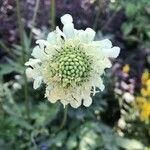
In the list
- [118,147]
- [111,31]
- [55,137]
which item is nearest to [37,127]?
[55,137]

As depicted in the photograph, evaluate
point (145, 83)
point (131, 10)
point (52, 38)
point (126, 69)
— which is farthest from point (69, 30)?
point (131, 10)

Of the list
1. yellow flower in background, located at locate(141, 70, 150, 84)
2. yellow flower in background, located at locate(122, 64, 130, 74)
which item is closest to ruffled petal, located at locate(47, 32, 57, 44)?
yellow flower in background, located at locate(122, 64, 130, 74)

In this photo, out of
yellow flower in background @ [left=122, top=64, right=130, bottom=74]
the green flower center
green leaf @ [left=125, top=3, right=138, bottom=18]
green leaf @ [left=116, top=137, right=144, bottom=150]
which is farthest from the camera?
green leaf @ [left=125, top=3, right=138, bottom=18]

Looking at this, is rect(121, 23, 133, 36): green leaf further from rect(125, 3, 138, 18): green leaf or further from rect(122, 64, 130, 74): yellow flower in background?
rect(122, 64, 130, 74): yellow flower in background

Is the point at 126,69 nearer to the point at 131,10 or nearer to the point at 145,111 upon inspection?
the point at 145,111

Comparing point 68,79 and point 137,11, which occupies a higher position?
point 137,11

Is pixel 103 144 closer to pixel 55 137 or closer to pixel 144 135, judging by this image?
pixel 55 137

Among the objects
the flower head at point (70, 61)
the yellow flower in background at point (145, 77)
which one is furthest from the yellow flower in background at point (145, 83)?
the flower head at point (70, 61)
